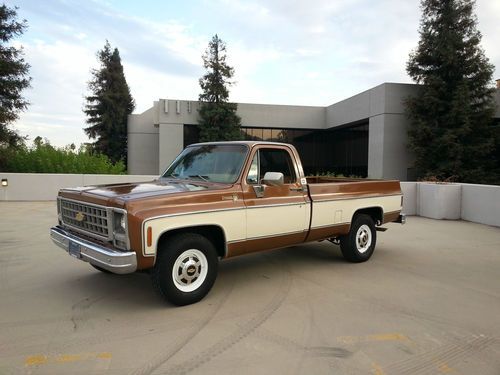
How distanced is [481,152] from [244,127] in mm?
15618

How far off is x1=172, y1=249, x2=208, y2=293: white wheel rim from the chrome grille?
883 mm

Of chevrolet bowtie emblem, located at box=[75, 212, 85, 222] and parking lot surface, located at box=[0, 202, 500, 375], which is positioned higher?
chevrolet bowtie emblem, located at box=[75, 212, 85, 222]

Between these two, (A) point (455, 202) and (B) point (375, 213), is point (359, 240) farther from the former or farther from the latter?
(A) point (455, 202)

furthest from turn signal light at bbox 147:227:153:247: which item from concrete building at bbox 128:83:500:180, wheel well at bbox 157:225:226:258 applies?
concrete building at bbox 128:83:500:180

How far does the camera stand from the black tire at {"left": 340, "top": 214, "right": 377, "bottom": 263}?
A: 6992 millimetres

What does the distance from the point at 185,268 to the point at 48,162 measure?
52.7 feet

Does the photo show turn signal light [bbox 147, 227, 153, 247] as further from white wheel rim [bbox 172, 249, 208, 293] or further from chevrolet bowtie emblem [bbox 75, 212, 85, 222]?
chevrolet bowtie emblem [bbox 75, 212, 85, 222]

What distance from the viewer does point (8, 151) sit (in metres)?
19.1

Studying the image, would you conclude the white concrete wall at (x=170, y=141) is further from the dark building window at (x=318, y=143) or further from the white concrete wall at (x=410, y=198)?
the white concrete wall at (x=410, y=198)

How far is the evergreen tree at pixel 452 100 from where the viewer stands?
21484mm

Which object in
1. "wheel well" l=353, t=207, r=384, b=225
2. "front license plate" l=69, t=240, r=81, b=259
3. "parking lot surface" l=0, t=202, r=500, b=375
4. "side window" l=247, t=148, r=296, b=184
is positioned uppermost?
"side window" l=247, t=148, r=296, b=184

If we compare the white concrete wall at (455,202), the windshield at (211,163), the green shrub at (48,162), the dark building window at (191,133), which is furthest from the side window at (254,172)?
the dark building window at (191,133)

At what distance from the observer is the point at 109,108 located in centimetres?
3944

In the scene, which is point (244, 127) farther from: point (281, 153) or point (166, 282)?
point (166, 282)
